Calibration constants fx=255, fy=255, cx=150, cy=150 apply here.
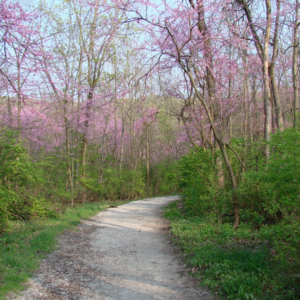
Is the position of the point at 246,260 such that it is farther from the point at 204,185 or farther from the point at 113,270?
the point at 204,185

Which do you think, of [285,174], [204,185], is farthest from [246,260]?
[204,185]

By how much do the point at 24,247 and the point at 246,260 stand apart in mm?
4221

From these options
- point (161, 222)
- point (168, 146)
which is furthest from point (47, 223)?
point (168, 146)

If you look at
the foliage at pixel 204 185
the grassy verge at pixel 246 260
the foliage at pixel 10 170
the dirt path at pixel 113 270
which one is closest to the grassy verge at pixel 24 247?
the dirt path at pixel 113 270

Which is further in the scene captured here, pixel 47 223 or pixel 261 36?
pixel 261 36

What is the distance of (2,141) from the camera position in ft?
21.1

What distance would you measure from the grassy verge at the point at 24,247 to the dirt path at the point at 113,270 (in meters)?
0.20

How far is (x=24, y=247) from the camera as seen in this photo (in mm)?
5152

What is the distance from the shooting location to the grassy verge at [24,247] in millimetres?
3727

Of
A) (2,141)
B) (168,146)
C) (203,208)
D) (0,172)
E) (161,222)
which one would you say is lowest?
(161,222)

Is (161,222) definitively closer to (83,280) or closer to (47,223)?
(47,223)

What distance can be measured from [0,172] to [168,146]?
2721cm

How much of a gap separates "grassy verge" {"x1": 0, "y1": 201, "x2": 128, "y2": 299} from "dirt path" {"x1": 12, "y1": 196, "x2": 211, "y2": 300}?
7.7 inches

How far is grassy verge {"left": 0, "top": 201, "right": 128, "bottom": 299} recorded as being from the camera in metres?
3.73
